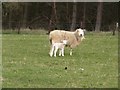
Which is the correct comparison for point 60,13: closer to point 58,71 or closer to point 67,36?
point 67,36

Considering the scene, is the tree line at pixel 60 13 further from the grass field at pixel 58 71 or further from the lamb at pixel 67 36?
the grass field at pixel 58 71

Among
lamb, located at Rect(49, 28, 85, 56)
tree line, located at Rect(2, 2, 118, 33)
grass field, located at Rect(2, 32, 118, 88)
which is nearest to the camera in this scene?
grass field, located at Rect(2, 32, 118, 88)

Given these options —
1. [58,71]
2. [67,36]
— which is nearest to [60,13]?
[67,36]

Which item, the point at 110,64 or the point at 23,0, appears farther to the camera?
the point at 23,0

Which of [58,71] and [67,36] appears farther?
[67,36]

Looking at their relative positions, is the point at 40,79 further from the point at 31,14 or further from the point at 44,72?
the point at 31,14

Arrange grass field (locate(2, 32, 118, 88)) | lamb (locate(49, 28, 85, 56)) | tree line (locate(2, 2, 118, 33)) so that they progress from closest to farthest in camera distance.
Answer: grass field (locate(2, 32, 118, 88)) < lamb (locate(49, 28, 85, 56)) < tree line (locate(2, 2, 118, 33))

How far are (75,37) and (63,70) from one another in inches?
219

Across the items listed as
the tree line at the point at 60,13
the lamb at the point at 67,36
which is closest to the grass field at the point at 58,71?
the lamb at the point at 67,36

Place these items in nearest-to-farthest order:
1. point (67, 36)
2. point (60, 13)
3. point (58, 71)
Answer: point (58, 71), point (67, 36), point (60, 13)

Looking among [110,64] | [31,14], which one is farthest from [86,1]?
[110,64]

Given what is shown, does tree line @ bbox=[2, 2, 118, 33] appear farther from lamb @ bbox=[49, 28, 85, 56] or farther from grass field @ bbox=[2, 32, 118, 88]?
grass field @ bbox=[2, 32, 118, 88]

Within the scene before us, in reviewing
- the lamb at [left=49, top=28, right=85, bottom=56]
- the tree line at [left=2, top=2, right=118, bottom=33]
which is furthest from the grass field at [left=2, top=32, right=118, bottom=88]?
the tree line at [left=2, top=2, right=118, bottom=33]

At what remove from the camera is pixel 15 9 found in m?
52.7
